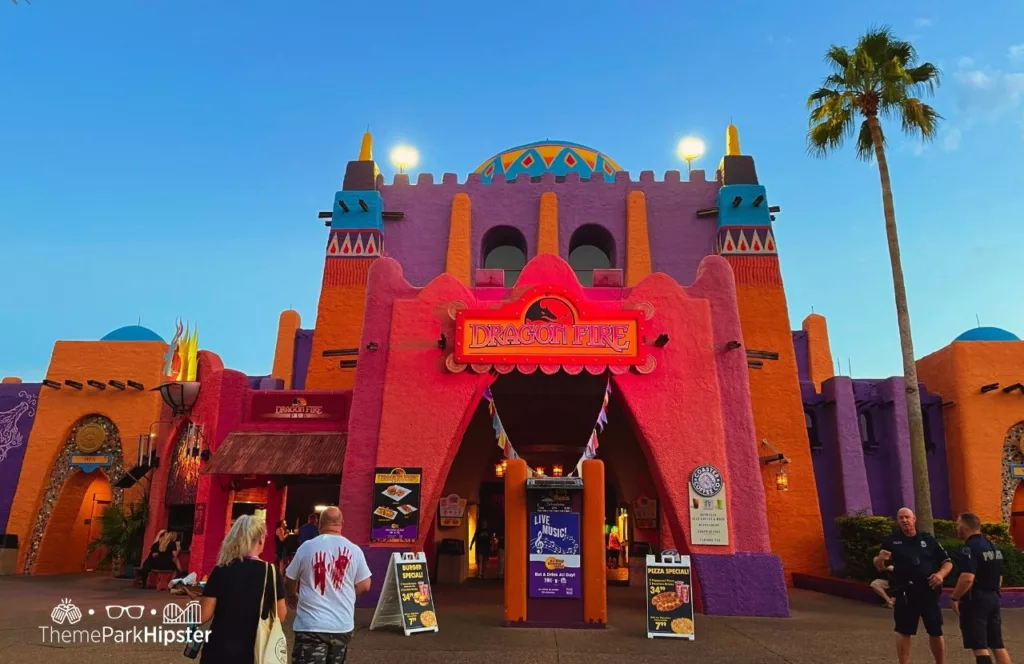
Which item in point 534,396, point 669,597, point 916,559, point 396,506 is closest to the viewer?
point 916,559

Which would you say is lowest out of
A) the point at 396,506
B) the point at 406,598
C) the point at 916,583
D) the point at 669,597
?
the point at 406,598

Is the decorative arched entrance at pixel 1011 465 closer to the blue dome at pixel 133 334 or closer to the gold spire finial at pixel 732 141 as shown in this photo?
the gold spire finial at pixel 732 141

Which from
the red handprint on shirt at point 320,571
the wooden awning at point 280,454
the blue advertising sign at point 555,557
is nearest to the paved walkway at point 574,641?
the blue advertising sign at point 555,557

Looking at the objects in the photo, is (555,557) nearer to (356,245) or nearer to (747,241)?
(747,241)

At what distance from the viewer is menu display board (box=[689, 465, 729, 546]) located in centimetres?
1238

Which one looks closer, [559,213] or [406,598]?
[406,598]

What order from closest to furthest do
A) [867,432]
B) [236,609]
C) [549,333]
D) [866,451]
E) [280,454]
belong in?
[236,609] < [549,333] < [280,454] < [866,451] < [867,432]

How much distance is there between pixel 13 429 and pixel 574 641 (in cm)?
1951

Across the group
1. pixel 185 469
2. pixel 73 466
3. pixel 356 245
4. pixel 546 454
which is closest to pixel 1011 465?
pixel 546 454

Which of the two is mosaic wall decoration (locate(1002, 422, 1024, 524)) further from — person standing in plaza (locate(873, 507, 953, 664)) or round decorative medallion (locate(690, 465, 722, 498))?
person standing in plaza (locate(873, 507, 953, 664))

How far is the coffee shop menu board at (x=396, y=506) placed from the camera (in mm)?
12586

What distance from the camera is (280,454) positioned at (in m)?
15.0

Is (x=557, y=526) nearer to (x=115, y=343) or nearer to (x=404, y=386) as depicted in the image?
(x=404, y=386)

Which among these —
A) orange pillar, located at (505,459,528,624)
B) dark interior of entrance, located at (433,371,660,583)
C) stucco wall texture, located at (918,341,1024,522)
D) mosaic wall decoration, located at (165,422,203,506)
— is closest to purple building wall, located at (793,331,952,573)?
stucco wall texture, located at (918,341,1024,522)
